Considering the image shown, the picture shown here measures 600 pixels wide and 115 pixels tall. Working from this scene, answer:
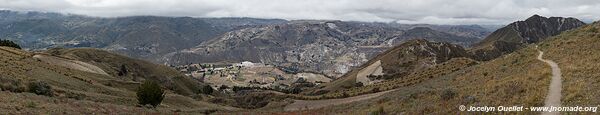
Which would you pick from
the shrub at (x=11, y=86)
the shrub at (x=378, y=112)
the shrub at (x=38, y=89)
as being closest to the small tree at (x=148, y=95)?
the shrub at (x=38, y=89)

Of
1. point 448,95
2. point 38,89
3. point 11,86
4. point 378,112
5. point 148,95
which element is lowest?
point 148,95

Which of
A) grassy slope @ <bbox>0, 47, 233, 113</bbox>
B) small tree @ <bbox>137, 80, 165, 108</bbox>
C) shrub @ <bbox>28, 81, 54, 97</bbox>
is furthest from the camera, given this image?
small tree @ <bbox>137, 80, 165, 108</bbox>

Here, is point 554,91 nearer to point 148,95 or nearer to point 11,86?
point 148,95

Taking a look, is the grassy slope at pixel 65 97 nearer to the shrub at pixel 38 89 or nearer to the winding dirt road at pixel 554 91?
the shrub at pixel 38 89

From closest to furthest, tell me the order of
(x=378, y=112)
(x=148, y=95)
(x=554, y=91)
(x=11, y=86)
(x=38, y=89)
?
(x=554, y=91), (x=378, y=112), (x=11, y=86), (x=38, y=89), (x=148, y=95)

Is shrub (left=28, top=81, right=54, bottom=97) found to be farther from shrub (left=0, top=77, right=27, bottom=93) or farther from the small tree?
the small tree

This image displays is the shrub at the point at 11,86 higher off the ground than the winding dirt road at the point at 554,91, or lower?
lower

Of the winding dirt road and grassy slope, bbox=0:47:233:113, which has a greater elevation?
the winding dirt road

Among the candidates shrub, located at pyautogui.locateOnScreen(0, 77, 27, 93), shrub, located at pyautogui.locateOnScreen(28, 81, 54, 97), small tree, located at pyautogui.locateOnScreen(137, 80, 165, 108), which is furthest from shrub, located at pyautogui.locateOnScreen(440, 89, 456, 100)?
shrub, located at pyautogui.locateOnScreen(0, 77, 27, 93)

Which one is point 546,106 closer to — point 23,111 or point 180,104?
point 23,111

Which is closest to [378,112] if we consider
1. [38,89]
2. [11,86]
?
[38,89]

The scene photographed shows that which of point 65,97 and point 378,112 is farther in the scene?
point 65,97
